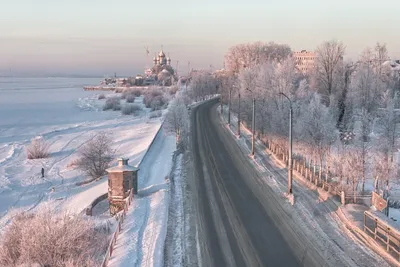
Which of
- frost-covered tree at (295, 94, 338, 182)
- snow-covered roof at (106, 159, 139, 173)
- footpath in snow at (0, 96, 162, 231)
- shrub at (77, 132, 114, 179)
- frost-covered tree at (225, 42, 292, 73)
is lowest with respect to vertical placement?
footpath in snow at (0, 96, 162, 231)

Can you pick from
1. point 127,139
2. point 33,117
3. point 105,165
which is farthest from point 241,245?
point 33,117

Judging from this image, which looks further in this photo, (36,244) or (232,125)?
(232,125)

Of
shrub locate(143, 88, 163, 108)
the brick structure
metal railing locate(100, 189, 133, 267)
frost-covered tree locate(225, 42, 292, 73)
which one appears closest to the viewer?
metal railing locate(100, 189, 133, 267)

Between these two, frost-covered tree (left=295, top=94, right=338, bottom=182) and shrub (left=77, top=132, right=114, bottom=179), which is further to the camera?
shrub (left=77, top=132, right=114, bottom=179)

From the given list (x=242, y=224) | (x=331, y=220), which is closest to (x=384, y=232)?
(x=331, y=220)

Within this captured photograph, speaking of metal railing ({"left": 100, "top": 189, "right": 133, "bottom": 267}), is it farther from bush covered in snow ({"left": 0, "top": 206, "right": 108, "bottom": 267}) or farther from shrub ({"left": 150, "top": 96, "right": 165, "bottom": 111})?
shrub ({"left": 150, "top": 96, "right": 165, "bottom": 111})

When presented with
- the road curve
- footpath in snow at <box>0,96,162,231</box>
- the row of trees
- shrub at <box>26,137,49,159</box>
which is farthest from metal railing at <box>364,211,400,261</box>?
shrub at <box>26,137,49,159</box>

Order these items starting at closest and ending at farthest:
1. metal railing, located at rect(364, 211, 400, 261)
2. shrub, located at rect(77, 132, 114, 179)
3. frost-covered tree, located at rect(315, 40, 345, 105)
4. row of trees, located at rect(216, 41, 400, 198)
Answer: metal railing, located at rect(364, 211, 400, 261), row of trees, located at rect(216, 41, 400, 198), shrub, located at rect(77, 132, 114, 179), frost-covered tree, located at rect(315, 40, 345, 105)

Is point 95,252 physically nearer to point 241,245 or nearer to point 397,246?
point 241,245
